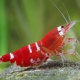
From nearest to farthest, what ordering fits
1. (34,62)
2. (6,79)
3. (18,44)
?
1. (6,79)
2. (34,62)
3. (18,44)

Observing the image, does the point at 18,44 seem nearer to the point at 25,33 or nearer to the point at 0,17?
the point at 25,33

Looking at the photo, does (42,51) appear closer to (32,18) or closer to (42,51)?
(42,51)

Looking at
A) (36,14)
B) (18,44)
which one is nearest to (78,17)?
(36,14)

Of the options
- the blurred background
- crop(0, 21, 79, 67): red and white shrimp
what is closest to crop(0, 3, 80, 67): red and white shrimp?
crop(0, 21, 79, 67): red and white shrimp

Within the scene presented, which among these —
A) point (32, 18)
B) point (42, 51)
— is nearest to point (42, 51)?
point (42, 51)

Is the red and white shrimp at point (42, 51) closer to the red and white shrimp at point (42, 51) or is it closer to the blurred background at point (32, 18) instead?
the red and white shrimp at point (42, 51)

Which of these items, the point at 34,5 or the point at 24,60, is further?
the point at 34,5
